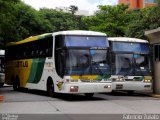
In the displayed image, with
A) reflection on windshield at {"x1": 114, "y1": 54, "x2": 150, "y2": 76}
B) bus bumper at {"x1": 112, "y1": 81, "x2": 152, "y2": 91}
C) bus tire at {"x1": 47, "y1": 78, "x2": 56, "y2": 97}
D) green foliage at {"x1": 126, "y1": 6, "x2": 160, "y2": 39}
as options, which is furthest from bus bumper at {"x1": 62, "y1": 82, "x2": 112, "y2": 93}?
green foliage at {"x1": 126, "y1": 6, "x2": 160, "y2": 39}

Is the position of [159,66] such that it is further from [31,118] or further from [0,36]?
[31,118]

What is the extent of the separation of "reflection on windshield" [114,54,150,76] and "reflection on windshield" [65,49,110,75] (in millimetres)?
3424

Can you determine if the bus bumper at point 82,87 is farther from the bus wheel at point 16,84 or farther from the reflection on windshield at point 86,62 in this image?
the bus wheel at point 16,84

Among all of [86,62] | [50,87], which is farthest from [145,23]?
[86,62]

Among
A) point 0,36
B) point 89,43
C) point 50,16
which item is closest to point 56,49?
point 89,43

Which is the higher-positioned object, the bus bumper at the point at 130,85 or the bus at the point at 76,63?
Answer: the bus at the point at 76,63

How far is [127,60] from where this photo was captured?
2472 cm

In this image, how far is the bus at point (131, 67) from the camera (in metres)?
24.4

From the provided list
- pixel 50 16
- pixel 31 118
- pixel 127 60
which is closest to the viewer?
pixel 31 118

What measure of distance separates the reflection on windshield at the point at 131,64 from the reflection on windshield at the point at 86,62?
135 inches

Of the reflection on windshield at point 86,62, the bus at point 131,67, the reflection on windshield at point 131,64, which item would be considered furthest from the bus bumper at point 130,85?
the reflection on windshield at point 86,62

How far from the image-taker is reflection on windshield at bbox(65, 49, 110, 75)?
20.7 m

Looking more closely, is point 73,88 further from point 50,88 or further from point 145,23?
point 145,23

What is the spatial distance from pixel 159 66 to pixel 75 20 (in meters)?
52.1
